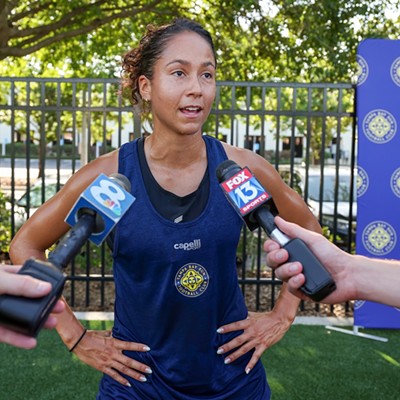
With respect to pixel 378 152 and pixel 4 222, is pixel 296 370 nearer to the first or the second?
pixel 378 152

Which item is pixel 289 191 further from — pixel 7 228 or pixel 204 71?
pixel 7 228

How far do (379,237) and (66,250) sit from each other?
194 inches

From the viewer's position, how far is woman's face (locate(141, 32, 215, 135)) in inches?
90.7

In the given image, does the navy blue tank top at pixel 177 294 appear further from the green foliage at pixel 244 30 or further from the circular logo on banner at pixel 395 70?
the green foliage at pixel 244 30

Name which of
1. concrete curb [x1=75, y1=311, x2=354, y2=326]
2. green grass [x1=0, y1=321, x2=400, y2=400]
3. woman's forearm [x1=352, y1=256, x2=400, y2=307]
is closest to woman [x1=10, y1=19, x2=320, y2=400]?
woman's forearm [x1=352, y1=256, x2=400, y2=307]

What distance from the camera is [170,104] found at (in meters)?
2.33

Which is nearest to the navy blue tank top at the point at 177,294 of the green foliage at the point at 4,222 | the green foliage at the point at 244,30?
the green foliage at the point at 4,222

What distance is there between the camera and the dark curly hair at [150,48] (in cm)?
241

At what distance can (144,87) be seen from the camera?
2518mm

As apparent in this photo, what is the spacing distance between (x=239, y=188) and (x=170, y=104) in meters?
0.77

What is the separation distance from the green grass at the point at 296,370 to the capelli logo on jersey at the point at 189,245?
264cm

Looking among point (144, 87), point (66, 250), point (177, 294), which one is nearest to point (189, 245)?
point (177, 294)

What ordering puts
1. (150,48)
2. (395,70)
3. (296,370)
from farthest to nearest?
(395,70) < (296,370) < (150,48)

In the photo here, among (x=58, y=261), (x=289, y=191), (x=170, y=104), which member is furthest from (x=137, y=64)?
(x=58, y=261)
